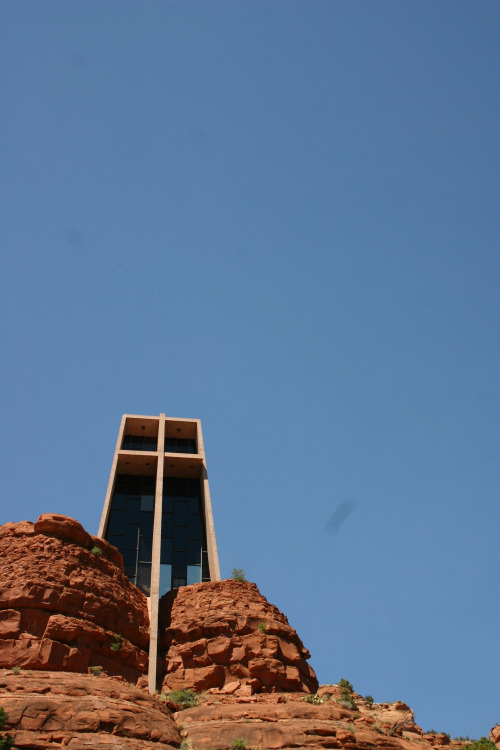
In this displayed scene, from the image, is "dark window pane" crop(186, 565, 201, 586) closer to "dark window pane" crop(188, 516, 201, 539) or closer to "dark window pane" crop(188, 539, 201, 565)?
"dark window pane" crop(188, 539, 201, 565)

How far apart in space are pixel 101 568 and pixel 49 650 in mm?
5394

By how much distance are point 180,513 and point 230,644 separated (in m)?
14.6

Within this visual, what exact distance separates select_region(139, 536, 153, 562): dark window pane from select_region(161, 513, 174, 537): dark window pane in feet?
3.29

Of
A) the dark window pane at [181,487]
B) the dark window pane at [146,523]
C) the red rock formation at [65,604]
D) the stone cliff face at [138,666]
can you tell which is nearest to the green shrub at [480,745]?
the stone cliff face at [138,666]

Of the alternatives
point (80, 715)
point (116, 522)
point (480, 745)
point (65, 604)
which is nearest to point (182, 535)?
point (116, 522)

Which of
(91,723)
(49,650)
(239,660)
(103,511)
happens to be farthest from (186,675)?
(103,511)

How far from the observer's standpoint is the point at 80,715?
843 inches

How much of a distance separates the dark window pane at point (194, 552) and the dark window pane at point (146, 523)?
236 centimetres

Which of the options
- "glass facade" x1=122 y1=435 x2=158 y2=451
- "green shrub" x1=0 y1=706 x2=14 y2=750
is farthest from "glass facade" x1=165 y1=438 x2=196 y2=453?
"green shrub" x1=0 y1=706 x2=14 y2=750

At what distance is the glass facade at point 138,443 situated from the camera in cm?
4556

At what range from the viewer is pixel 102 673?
86.9ft

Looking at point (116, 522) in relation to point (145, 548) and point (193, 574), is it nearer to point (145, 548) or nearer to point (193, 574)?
point (145, 548)

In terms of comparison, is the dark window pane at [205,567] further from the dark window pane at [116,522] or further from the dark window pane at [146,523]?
the dark window pane at [116,522]

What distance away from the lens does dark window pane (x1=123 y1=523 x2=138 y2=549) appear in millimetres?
41219
